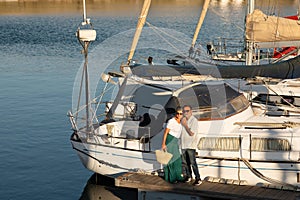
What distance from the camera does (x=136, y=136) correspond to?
790 inches

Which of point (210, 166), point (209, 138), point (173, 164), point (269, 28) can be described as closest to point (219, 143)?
point (209, 138)

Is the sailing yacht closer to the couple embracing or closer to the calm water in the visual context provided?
the couple embracing

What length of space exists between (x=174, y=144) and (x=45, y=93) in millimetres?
Answer: 21233

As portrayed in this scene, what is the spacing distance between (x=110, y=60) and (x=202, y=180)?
2735 centimetres

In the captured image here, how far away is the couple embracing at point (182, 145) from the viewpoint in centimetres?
1795

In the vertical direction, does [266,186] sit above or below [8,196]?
above

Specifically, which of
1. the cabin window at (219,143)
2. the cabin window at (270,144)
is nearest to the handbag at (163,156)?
the cabin window at (219,143)

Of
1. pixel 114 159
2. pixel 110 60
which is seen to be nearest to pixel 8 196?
pixel 114 159

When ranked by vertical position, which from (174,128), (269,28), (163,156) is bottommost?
(163,156)

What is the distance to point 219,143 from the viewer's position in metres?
18.8

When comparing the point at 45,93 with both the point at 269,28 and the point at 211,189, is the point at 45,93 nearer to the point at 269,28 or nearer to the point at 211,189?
the point at 269,28

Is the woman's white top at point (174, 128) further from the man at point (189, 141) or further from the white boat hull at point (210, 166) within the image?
the white boat hull at point (210, 166)

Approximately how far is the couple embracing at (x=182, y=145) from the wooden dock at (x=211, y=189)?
0.29 m

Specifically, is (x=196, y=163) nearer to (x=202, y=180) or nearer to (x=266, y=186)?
(x=202, y=180)
